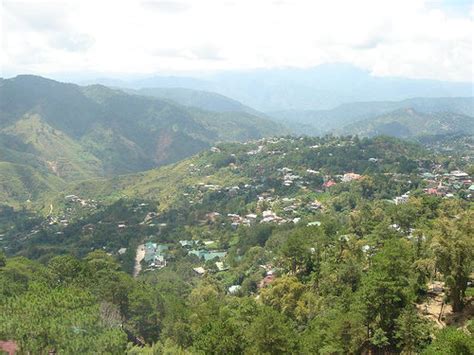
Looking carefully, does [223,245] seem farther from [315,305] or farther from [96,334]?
[96,334]

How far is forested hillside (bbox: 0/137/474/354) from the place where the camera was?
A: 26.1 metres

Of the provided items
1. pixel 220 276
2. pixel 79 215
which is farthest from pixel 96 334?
pixel 79 215

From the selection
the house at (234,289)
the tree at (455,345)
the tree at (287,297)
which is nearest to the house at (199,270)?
the house at (234,289)

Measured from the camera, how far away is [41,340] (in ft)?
86.5

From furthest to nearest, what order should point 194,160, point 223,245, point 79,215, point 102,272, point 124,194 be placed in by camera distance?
point 194,160 < point 124,194 < point 79,215 < point 223,245 < point 102,272

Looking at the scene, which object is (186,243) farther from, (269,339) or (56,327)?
(269,339)

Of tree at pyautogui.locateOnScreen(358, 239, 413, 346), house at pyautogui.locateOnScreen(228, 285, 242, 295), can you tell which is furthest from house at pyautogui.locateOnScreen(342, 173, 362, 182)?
tree at pyautogui.locateOnScreen(358, 239, 413, 346)

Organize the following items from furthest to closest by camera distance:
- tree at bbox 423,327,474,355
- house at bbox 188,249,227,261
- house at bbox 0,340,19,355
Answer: house at bbox 188,249,227,261 < house at bbox 0,340,19,355 < tree at bbox 423,327,474,355

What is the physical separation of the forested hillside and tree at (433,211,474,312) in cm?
7

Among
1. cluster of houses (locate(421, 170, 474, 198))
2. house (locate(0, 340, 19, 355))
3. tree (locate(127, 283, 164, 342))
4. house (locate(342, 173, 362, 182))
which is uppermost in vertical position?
house (locate(0, 340, 19, 355))

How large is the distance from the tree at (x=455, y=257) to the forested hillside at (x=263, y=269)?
0.24ft

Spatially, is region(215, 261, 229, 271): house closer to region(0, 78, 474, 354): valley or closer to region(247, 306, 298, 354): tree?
region(0, 78, 474, 354): valley

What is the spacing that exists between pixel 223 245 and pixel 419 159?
6530 cm

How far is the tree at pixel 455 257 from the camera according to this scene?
85.7ft
